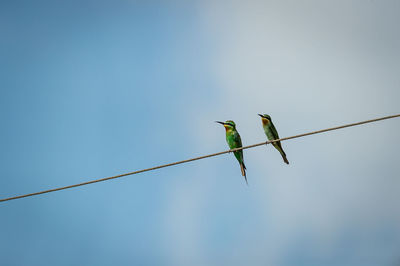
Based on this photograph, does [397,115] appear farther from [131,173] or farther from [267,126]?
[267,126]

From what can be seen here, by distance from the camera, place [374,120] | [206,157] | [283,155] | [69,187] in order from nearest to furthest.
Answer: [374,120] → [69,187] → [206,157] → [283,155]

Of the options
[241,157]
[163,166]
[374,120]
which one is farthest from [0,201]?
[241,157]

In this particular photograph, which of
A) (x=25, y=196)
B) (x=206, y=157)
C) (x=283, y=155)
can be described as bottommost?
(x=283, y=155)

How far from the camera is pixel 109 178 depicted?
5.00m

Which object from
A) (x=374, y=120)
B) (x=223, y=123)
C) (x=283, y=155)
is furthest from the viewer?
(x=223, y=123)

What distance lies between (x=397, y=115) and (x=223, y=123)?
19.2 ft

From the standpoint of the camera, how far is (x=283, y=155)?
9.45m

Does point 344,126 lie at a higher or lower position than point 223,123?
lower

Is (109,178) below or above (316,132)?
above

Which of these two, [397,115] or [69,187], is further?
[69,187]

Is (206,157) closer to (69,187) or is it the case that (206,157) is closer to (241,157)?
(69,187)

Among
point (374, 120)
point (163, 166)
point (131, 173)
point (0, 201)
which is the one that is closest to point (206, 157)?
point (163, 166)

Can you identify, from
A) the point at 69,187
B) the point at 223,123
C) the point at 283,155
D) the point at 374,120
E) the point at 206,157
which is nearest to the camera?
the point at 374,120

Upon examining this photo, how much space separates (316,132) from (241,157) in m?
4.95
